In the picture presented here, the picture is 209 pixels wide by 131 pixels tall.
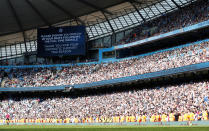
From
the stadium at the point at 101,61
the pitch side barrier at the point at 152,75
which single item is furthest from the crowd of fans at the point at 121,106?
the pitch side barrier at the point at 152,75

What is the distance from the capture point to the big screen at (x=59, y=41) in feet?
187

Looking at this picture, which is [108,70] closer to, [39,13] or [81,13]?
[81,13]

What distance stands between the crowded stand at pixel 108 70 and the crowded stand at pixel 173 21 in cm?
409

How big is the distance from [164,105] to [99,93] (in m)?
18.9

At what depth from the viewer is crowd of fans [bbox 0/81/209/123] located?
31.8m

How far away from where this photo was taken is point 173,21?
49.9 meters

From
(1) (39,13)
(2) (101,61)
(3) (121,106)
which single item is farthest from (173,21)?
(1) (39,13)

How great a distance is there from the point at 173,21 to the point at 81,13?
17.9 metres

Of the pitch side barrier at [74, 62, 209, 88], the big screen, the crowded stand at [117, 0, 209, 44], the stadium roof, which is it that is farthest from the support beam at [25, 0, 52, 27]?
the crowded stand at [117, 0, 209, 44]

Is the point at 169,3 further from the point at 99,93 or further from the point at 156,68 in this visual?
the point at 99,93

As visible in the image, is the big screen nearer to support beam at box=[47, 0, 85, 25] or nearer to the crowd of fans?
support beam at box=[47, 0, 85, 25]

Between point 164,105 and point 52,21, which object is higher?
point 52,21

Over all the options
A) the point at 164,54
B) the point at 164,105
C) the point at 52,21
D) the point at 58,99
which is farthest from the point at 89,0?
the point at 164,105

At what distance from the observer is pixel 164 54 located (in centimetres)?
4694
